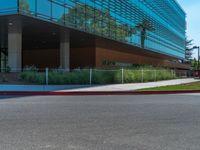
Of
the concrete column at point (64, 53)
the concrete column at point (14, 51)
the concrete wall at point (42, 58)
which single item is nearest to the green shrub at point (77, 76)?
the concrete column at point (14, 51)

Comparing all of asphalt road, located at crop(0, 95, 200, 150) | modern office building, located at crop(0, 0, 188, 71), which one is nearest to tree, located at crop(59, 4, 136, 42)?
modern office building, located at crop(0, 0, 188, 71)

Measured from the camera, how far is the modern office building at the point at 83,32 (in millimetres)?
32500

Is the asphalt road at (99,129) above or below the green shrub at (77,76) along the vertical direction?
below

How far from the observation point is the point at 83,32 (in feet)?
121

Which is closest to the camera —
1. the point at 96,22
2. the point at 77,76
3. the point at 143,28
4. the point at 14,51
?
the point at 77,76

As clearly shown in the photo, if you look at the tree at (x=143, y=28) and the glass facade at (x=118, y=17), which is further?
the tree at (x=143, y=28)

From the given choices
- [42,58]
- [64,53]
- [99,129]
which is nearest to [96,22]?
[64,53]

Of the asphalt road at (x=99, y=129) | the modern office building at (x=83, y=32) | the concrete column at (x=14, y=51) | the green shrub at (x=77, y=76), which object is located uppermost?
the modern office building at (x=83, y=32)

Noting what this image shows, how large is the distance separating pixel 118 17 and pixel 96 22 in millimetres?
6399

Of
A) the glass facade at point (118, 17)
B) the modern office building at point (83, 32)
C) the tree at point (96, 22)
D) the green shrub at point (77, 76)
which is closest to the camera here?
the green shrub at point (77, 76)

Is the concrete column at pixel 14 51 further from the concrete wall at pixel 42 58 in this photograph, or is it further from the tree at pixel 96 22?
the concrete wall at pixel 42 58

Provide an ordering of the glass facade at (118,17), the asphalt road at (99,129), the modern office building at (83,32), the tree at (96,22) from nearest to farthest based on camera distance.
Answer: the asphalt road at (99,129)
the glass facade at (118,17)
the modern office building at (83,32)
the tree at (96,22)

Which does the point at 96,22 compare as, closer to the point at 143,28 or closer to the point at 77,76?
the point at 77,76

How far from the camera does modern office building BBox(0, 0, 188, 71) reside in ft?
107
